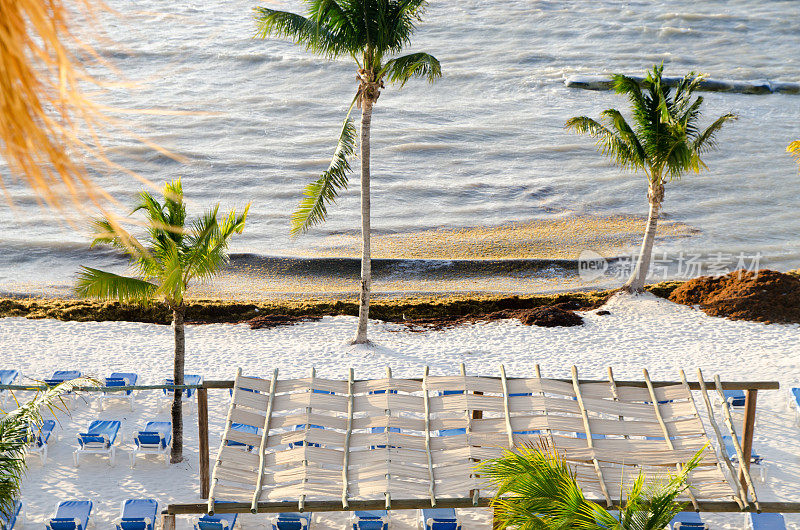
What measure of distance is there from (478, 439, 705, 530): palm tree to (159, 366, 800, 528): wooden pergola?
3.92 feet

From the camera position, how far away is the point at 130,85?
125cm

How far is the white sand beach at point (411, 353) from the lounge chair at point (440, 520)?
4002 mm

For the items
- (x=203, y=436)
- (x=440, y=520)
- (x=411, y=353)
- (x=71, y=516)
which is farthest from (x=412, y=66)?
(x=71, y=516)

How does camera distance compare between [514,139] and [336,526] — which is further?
[514,139]

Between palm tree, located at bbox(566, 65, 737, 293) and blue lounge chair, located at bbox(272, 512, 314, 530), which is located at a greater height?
palm tree, located at bbox(566, 65, 737, 293)

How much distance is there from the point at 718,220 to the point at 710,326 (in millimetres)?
15150

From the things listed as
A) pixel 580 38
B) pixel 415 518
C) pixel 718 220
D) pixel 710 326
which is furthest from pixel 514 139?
pixel 415 518

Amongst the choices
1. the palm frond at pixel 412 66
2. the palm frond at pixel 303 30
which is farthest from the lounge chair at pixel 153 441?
the palm frond at pixel 412 66

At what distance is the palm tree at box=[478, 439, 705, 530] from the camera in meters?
A: 6.29

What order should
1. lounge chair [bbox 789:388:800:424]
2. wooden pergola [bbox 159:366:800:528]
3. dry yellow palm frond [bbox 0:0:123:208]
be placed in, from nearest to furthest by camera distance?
dry yellow palm frond [bbox 0:0:123:208]
wooden pergola [bbox 159:366:800:528]
lounge chair [bbox 789:388:800:424]

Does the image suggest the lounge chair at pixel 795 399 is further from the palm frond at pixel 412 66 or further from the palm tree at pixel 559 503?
the palm frond at pixel 412 66

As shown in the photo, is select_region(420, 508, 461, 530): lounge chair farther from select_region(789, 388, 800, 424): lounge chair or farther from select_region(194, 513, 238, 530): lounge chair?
select_region(789, 388, 800, 424): lounge chair

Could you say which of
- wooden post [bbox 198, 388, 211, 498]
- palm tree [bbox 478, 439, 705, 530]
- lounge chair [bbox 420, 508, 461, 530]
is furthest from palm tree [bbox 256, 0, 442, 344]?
palm tree [bbox 478, 439, 705, 530]

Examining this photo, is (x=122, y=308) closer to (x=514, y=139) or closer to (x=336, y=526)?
(x=336, y=526)
